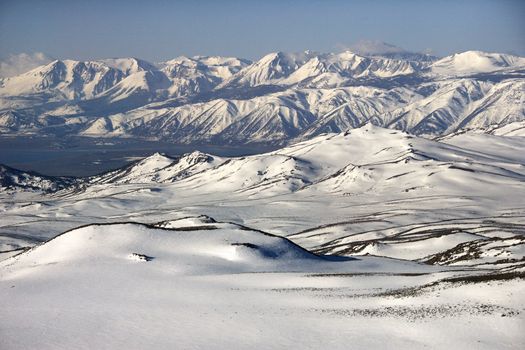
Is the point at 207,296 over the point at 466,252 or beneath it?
over

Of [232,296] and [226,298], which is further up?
[226,298]

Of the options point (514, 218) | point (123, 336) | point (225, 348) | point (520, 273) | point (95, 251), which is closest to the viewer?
point (225, 348)

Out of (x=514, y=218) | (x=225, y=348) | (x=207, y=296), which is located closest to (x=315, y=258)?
(x=207, y=296)

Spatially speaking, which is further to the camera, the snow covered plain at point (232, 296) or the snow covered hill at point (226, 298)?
the snow covered hill at point (226, 298)

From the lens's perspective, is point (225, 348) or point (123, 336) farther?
point (123, 336)

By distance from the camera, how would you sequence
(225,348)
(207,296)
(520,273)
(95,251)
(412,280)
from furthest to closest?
1. (95,251)
2. (412,280)
3. (207,296)
4. (520,273)
5. (225,348)

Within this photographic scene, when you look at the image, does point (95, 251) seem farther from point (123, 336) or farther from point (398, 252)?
point (398, 252)

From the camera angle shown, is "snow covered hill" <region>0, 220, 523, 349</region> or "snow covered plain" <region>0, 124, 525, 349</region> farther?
"snow covered hill" <region>0, 220, 523, 349</region>

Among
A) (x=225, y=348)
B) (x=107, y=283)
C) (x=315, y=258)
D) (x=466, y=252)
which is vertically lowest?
(x=466, y=252)

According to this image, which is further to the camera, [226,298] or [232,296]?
[232,296]
